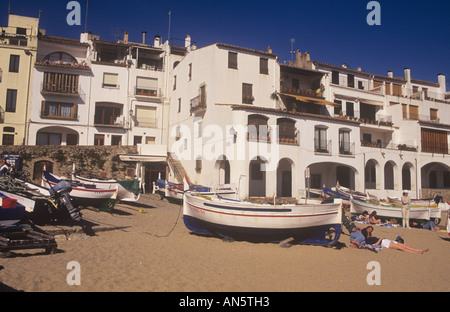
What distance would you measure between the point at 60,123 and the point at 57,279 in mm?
28013

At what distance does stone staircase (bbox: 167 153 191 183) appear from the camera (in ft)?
93.1

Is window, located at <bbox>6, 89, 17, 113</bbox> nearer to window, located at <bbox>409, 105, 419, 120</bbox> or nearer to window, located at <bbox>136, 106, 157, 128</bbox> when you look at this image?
window, located at <bbox>136, 106, 157, 128</bbox>

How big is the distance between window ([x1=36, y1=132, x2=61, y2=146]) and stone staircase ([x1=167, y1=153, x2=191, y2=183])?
11.8 metres

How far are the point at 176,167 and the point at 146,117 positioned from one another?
8740 mm

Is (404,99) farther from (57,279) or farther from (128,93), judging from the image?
(57,279)

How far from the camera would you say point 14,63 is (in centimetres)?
3044

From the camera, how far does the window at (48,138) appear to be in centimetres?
3132

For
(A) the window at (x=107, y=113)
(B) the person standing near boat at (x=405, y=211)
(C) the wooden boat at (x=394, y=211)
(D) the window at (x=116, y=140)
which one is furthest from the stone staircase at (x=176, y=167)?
(B) the person standing near boat at (x=405, y=211)

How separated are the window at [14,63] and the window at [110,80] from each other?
8.08 meters

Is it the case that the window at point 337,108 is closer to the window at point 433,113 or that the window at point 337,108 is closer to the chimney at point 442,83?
the window at point 433,113

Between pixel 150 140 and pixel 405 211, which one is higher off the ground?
pixel 150 140

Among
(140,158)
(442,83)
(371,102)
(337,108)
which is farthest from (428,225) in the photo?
(442,83)

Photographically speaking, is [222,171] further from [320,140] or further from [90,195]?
[90,195]

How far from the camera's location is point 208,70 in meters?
28.0
